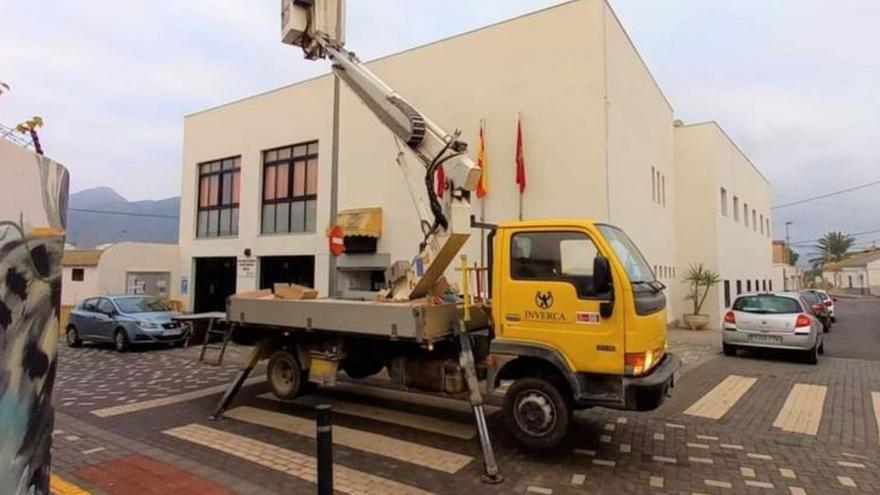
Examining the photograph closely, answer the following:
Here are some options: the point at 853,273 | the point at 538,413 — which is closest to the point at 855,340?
the point at 538,413

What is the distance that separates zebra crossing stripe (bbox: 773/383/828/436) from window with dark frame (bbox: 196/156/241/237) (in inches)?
733

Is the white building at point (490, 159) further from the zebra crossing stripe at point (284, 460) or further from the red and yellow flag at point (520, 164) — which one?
the zebra crossing stripe at point (284, 460)

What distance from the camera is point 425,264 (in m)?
6.73

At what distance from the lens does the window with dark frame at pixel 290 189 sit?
61.9ft

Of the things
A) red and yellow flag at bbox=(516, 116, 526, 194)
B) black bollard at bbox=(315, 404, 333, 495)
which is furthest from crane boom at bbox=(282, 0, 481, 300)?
red and yellow flag at bbox=(516, 116, 526, 194)

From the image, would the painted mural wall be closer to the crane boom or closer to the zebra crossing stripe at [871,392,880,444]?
the crane boom

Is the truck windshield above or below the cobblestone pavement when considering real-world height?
above

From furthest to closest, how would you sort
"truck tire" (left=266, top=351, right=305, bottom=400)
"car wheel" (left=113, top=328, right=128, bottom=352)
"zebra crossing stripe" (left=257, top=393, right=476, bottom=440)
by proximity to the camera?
"car wheel" (left=113, top=328, right=128, bottom=352), "truck tire" (left=266, top=351, right=305, bottom=400), "zebra crossing stripe" (left=257, top=393, right=476, bottom=440)

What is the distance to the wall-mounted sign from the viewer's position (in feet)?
64.8

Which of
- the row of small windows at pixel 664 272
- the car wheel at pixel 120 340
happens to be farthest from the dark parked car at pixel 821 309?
the car wheel at pixel 120 340

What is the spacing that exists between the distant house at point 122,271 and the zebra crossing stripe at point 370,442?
15102mm

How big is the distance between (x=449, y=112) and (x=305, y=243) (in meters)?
7.01

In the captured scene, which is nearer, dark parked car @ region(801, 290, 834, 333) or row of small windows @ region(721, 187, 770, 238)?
dark parked car @ region(801, 290, 834, 333)

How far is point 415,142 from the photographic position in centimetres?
769
